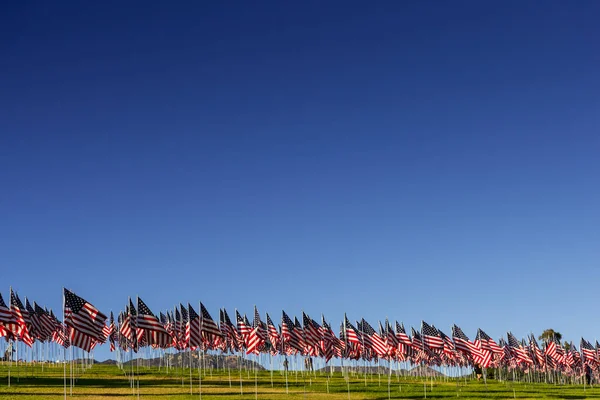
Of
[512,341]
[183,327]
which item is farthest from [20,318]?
[512,341]

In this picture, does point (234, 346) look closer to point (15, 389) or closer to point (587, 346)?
point (15, 389)

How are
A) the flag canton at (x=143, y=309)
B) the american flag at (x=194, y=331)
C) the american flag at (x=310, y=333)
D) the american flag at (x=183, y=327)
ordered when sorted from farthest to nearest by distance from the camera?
the american flag at (x=183, y=327) < the american flag at (x=310, y=333) < the american flag at (x=194, y=331) < the flag canton at (x=143, y=309)

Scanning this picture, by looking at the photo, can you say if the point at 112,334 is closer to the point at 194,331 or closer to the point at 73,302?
Result: the point at 194,331

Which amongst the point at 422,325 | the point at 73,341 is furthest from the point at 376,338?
the point at 73,341

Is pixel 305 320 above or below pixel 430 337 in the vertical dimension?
above

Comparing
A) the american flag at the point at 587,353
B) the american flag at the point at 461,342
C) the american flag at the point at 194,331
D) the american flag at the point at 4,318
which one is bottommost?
the american flag at the point at 587,353

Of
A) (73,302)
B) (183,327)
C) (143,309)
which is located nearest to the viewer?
(73,302)

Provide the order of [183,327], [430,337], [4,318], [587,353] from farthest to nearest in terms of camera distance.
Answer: [587,353], [183,327], [430,337], [4,318]

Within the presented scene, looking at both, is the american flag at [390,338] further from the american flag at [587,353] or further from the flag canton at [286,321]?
the american flag at [587,353]

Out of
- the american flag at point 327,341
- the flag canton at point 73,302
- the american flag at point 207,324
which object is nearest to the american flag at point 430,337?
the american flag at point 327,341

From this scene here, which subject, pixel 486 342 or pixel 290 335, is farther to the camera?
pixel 486 342

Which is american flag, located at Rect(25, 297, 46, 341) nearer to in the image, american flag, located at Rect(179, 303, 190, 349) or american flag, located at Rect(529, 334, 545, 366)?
american flag, located at Rect(179, 303, 190, 349)

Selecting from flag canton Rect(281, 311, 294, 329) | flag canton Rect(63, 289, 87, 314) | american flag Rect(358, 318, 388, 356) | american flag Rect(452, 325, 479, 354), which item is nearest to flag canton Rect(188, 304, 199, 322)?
flag canton Rect(63, 289, 87, 314)

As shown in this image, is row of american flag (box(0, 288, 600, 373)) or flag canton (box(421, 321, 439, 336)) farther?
flag canton (box(421, 321, 439, 336))
